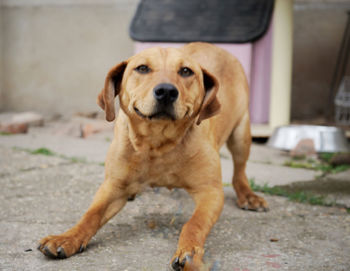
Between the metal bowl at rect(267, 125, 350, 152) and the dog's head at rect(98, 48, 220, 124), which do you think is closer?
the dog's head at rect(98, 48, 220, 124)

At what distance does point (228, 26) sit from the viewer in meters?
5.89

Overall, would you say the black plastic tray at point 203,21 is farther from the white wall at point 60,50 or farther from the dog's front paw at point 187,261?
the dog's front paw at point 187,261

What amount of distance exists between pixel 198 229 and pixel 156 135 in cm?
57

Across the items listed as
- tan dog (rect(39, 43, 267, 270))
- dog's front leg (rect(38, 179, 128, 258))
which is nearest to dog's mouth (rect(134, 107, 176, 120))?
tan dog (rect(39, 43, 267, 270))

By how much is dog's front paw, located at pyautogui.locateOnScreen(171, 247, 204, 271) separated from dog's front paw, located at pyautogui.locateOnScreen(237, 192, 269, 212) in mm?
1126

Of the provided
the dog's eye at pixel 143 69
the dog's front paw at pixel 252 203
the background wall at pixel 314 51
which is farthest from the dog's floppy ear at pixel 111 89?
the background wall at pixel 314 51

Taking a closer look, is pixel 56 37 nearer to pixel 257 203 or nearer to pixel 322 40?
pixel 322 40

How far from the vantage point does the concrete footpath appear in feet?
7.03

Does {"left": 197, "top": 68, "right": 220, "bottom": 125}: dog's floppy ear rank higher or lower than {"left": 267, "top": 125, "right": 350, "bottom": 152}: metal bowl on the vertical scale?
higher

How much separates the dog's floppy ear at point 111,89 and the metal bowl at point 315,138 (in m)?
3.00

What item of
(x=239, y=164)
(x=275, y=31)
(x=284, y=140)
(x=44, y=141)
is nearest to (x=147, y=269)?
(x=239, y=164)

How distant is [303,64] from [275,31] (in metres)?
2.48

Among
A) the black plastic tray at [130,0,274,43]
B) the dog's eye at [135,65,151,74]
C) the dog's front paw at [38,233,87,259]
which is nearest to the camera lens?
the dog's front paw at [38,233,87,259]

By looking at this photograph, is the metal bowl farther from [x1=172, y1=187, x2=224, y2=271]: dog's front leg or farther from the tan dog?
[x1=172, y1=187, x2=224, y2=271]: dog's front leg
